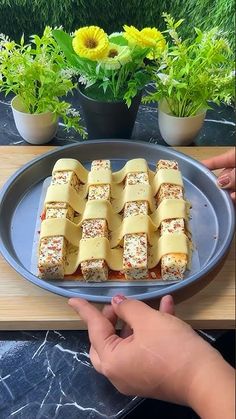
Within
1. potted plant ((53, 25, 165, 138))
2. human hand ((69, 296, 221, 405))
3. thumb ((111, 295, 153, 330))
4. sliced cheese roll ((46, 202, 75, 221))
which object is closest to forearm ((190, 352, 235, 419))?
human hand ((69, 296, 221, 405))

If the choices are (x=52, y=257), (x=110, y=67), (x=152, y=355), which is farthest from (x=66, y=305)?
(x=110, y=67)

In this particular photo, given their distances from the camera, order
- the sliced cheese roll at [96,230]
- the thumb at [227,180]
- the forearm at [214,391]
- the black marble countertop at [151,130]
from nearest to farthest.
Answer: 1. the forearm at [214,391]
2. the sliced cheese roll at [96,230]
3. the thumb at [227,180]
4. the black marble countertop at [151,130]

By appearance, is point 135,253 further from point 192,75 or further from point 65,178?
point 192,75

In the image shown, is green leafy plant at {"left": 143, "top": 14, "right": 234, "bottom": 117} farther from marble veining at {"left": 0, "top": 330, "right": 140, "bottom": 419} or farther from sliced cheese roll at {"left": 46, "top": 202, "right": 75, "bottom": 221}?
marble veining at {"left": 0, "top": 330, "right": 140, "bottom": 419}

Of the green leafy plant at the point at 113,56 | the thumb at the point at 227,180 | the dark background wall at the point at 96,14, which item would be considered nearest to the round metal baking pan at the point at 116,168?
the thumb at the point at 227,180

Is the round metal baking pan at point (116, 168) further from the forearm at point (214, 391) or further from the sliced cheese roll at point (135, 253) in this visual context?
the forearm at point (214, 391)

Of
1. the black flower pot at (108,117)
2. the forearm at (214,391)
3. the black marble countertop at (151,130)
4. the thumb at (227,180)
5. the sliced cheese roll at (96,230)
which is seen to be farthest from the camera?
the black marble countertop at (151,130)

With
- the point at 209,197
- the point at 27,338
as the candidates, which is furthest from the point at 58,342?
the point at 209,197
